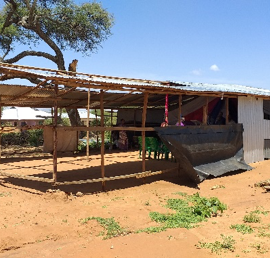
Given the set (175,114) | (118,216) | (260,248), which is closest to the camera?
(260,248)

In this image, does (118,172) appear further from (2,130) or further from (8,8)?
(8,8)

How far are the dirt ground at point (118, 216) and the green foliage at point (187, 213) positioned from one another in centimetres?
16

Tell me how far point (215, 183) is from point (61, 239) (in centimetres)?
511

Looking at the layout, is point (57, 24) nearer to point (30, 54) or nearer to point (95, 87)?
point (30, 54)

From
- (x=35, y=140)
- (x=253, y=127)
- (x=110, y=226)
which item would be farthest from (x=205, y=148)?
(x=35, y=140)

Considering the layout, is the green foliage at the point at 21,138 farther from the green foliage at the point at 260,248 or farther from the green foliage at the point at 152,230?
the green foliage at the point at 260,248

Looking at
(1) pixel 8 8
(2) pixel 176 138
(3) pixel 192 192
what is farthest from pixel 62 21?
(3) pixel 192 192

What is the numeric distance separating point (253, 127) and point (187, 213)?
675 centimetres

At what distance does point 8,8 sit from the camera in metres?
21.7

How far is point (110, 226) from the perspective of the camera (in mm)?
5426

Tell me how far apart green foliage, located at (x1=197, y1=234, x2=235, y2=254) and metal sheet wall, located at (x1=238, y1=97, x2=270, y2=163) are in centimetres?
710

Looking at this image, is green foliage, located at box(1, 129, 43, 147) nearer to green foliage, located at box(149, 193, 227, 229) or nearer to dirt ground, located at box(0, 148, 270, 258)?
dirt ground, located at box(0, 148, 270, 258)

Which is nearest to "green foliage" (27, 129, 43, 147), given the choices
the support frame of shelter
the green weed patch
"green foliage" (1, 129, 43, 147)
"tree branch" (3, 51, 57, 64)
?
"green foliage" (1, 129, 43, 147)

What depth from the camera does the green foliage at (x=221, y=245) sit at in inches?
173
